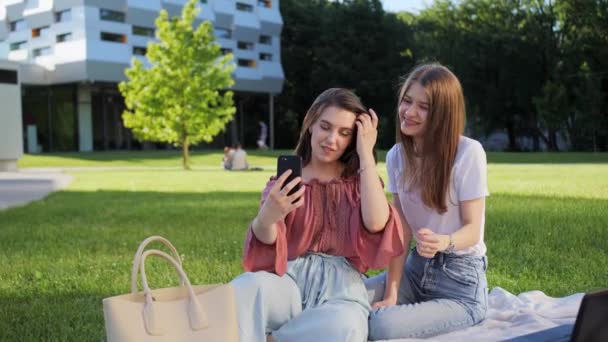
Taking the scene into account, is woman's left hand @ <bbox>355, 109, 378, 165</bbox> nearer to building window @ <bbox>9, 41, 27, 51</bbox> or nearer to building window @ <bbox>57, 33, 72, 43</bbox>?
building window @ <bbox>57, 33, 72, 43</bbox>

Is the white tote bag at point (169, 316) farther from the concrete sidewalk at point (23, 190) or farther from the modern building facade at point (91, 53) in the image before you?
the modern building facade at point (91, 53)

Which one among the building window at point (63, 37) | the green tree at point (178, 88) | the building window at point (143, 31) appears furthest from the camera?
the building window at point (143, 31)

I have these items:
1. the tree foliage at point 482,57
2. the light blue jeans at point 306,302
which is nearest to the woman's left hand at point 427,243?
the light blue jeans at point 306,302

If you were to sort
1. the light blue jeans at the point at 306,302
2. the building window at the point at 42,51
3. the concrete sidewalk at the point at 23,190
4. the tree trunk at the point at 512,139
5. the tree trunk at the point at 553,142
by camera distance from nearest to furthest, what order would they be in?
the light blue jeans at the point at 306,302 → the concrete sidewalk at the point at 23,190 → the building window at the point at 42,51 → the tree trunk at the point at 553,142 → the tree trunk at the point at 512,139

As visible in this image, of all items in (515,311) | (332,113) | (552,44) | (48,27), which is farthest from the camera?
(552,44)

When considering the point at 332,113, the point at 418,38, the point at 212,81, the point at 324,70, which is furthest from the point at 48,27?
the point at 332,113

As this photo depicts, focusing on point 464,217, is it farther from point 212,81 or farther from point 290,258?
point 212,81

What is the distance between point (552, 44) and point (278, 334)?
146ft

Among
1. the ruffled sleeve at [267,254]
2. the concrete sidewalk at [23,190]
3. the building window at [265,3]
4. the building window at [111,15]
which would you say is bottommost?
the concrete sidewalk at [23,190]

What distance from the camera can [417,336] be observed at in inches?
146

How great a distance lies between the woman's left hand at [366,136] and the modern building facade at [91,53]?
3659 centimetres

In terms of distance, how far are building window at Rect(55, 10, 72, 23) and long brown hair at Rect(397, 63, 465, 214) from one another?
126 ft

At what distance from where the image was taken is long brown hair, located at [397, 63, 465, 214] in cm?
380

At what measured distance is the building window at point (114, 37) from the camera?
39.3 metres
